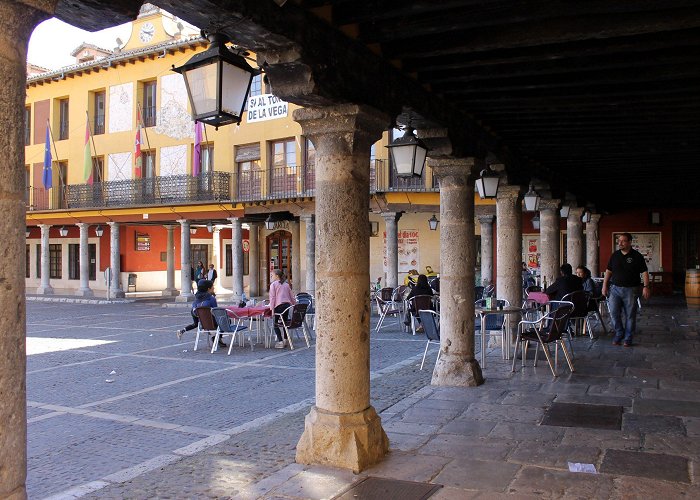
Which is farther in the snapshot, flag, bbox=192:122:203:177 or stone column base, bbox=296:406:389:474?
flag, bbox=192:122:203:177

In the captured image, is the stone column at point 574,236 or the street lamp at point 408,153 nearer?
the street lamp at point 408,153

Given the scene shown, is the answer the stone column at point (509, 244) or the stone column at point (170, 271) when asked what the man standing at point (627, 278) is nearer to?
the stone column at point (509, 244)

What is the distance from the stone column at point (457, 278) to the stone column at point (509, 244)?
2.43 meters

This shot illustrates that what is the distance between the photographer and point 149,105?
2253cm

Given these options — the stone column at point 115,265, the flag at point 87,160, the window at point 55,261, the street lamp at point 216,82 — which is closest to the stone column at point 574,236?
the street lamp at point 216,82

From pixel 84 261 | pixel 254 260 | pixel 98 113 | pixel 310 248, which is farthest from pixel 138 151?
pixel 310 248

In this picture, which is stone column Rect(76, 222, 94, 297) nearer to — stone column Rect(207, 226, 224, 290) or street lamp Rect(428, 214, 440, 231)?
stone column Rect(207, 226, 224, 290)

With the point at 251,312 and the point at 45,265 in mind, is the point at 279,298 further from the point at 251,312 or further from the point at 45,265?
the point at 45,265

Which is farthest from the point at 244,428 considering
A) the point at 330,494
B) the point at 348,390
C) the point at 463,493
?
the point at 463,493

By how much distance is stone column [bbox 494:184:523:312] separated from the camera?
28.7 ft

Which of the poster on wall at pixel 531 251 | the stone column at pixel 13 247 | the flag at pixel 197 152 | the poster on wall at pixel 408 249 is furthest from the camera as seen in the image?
the flag at pixel 197 152

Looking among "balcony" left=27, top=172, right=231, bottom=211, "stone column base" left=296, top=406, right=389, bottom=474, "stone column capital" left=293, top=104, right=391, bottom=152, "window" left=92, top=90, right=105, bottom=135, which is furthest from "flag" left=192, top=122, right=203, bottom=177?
"stone column base" left=296, top=406, right=389, bottom=474

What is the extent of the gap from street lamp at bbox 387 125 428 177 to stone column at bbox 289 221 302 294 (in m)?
16.2

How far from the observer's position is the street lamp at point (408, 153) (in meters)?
5.53
